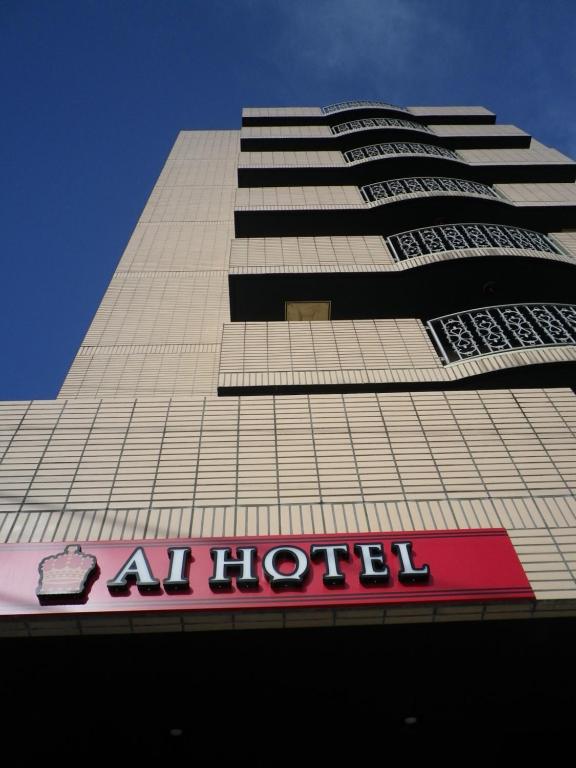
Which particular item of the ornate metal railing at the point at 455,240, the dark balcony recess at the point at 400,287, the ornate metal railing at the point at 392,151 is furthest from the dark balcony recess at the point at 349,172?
the dark balcony recess at the point at 400,287

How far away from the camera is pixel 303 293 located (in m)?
10.4

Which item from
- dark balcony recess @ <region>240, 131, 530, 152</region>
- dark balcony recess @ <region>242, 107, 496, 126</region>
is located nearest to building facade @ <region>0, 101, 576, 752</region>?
dark balcony recess @ <region>240, 131, 530, 152</region>

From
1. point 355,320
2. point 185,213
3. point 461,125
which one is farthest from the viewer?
point 461,125

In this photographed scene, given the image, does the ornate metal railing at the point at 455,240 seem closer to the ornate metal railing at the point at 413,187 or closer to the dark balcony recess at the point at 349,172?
the ornate metal railing at the point at 413,187

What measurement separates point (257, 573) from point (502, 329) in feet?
20.0

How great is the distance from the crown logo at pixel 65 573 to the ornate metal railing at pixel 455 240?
27.0 ft

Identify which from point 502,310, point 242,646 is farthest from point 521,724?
point 502,310

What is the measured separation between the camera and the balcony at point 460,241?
1126 centimetres

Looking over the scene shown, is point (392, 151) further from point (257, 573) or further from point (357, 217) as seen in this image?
point (257, 573)

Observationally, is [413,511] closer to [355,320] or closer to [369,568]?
[369,568]

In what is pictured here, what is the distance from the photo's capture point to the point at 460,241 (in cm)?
1145

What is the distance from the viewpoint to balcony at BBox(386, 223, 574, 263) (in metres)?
11.3

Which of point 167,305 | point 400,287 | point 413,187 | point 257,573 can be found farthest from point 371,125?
point 257,573

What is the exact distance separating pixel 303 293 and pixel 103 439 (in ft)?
17.0
